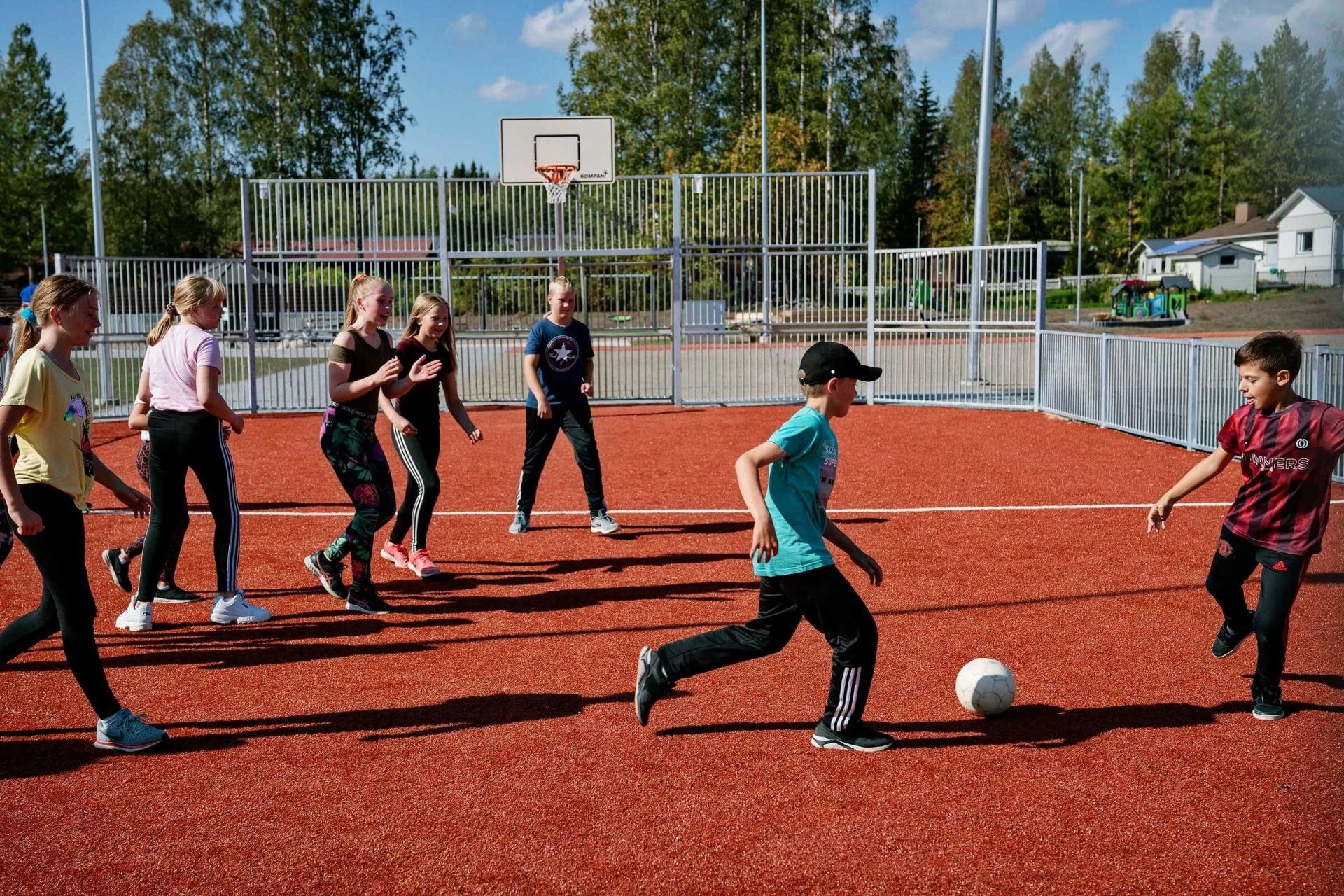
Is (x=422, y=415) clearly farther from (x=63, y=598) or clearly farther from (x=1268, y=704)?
(x=1268, y=704)

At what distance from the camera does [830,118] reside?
156 feet

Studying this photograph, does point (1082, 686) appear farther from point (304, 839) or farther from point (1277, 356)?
point (304, 839)

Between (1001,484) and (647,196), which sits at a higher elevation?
(647,196)

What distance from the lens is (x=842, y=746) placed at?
4.62m

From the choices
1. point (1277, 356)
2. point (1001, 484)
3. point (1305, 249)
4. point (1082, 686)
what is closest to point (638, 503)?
point (1001, 484)

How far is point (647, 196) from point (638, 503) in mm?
10299

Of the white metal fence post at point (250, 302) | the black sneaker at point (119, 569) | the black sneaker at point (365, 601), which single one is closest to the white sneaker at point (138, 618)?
the black sneaker at point (119, 569)

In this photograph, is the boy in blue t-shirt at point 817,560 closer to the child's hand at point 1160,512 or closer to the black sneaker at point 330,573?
the child's hand at point 1160,512

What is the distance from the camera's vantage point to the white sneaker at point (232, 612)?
6559 mm

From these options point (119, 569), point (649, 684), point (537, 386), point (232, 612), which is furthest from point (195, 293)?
point (537, 386)

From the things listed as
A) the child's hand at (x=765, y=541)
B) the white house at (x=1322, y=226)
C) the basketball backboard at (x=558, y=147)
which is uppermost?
the basketball backboard at (x=558, y=147)

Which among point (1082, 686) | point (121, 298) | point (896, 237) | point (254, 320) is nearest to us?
point (1082, 686)

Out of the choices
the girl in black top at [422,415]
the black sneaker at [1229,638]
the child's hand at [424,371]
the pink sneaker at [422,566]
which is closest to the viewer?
the black sneaker at [1229,638]

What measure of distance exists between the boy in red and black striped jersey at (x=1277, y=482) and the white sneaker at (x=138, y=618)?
223 inches
